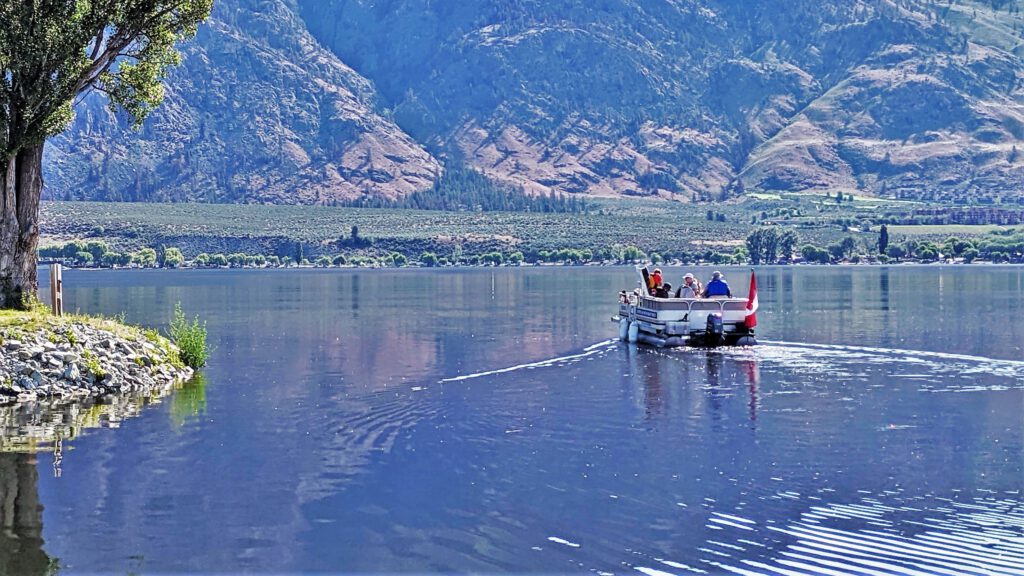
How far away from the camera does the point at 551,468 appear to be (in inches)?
1064

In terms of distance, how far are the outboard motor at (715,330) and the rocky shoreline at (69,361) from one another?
22627 mm

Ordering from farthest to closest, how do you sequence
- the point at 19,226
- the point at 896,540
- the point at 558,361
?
the point at 558,361 → the point at 19,226 → the point at 896,540

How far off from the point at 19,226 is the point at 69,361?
207 inches

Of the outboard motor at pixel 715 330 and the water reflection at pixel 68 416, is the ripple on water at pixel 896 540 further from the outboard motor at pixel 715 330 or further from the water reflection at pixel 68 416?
the outboard motor at pixel 715 330

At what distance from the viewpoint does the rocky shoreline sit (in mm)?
35969

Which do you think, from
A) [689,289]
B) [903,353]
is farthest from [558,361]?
[903,353]

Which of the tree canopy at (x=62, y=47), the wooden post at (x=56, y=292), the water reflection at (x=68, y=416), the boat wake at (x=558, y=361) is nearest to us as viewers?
the water reflection at (x=68, y=416)

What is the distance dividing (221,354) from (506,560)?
3565cm

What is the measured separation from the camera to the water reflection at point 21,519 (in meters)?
20.1

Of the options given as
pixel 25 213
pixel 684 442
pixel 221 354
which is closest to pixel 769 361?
pixel 684 442

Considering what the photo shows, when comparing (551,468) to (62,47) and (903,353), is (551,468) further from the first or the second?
(903,353)

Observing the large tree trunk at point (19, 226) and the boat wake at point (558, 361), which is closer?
the large tree trunk at point (19, 226)

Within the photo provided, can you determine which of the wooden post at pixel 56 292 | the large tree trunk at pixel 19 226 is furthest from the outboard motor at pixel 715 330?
the large tree trunk at pixel 19 226

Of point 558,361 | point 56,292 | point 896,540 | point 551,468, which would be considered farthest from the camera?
point 558,361
